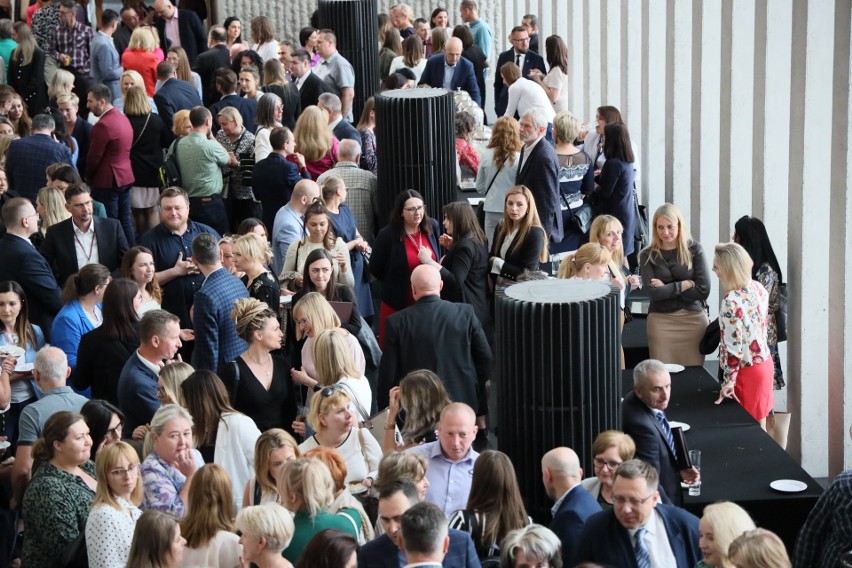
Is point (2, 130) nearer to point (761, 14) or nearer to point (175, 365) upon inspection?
point (175, 365)

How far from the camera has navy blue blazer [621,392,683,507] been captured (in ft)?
21.8

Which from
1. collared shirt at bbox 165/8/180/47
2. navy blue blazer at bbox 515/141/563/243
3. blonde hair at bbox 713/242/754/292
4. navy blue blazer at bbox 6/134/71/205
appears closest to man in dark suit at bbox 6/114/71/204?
navy blue blazer at bbox 6/134/71/205

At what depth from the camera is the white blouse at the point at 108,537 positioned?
5.52 metres

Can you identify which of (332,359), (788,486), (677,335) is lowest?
(788,486)

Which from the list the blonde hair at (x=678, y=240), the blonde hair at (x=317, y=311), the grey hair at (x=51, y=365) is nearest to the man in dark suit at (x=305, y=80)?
the blonde hair at (x=678, y=240)

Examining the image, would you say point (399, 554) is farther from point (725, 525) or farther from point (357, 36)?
point (357, 36)

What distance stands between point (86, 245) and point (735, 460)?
4426 millimetres

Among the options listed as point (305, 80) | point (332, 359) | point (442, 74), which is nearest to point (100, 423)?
point (332, 359)

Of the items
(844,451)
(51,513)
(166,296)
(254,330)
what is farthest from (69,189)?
(844,451)

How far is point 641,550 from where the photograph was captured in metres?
5.38

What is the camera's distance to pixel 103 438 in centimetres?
633

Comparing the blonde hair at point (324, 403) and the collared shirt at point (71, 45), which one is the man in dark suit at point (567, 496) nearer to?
the blonde hair at point (324, 403)

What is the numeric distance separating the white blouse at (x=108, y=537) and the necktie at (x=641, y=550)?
202cm

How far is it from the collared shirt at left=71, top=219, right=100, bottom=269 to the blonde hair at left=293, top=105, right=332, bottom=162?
7.35 ft
